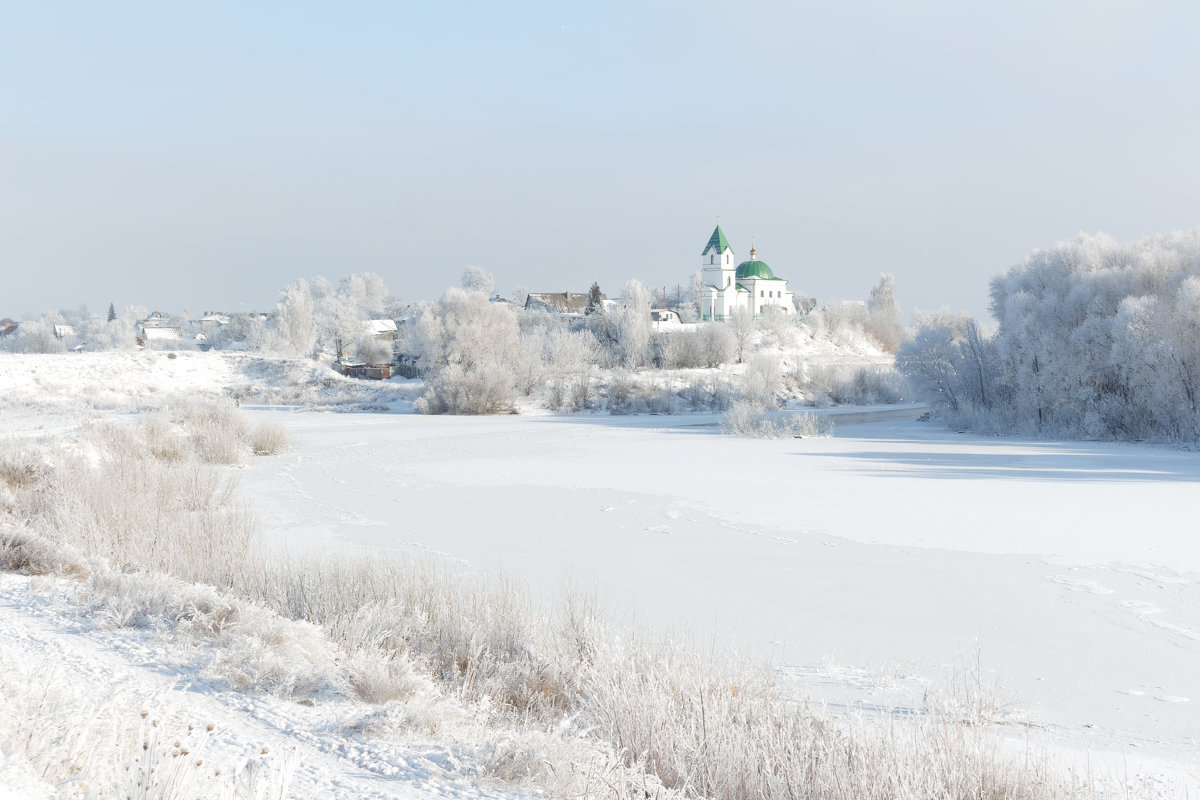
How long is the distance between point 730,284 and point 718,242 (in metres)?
4.47

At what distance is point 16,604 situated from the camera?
5582mm

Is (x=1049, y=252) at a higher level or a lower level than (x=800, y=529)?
higher

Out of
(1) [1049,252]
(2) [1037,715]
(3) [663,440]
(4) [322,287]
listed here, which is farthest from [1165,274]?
(4) [322,287]

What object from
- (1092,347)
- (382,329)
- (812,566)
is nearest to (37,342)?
(382,329)

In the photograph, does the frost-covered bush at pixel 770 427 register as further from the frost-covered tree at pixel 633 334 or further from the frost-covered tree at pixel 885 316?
the frost-covered tree at pixel 885 316

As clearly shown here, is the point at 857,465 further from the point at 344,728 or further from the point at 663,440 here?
the point at 344,728

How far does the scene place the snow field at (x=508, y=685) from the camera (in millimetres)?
3453

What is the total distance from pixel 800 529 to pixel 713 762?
7.91 meters

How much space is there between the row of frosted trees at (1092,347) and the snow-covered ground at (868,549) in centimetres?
338

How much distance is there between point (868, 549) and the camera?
10039mm

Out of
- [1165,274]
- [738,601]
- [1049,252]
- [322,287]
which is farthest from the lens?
[322,287]

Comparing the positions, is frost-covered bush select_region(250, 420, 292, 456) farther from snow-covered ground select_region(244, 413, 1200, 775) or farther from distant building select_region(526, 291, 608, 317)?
distant building select_region(526, 291, 608, 317)

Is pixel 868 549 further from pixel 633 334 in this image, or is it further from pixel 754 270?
pixel 754 270

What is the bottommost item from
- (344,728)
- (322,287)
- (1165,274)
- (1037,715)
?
(1037,715)
